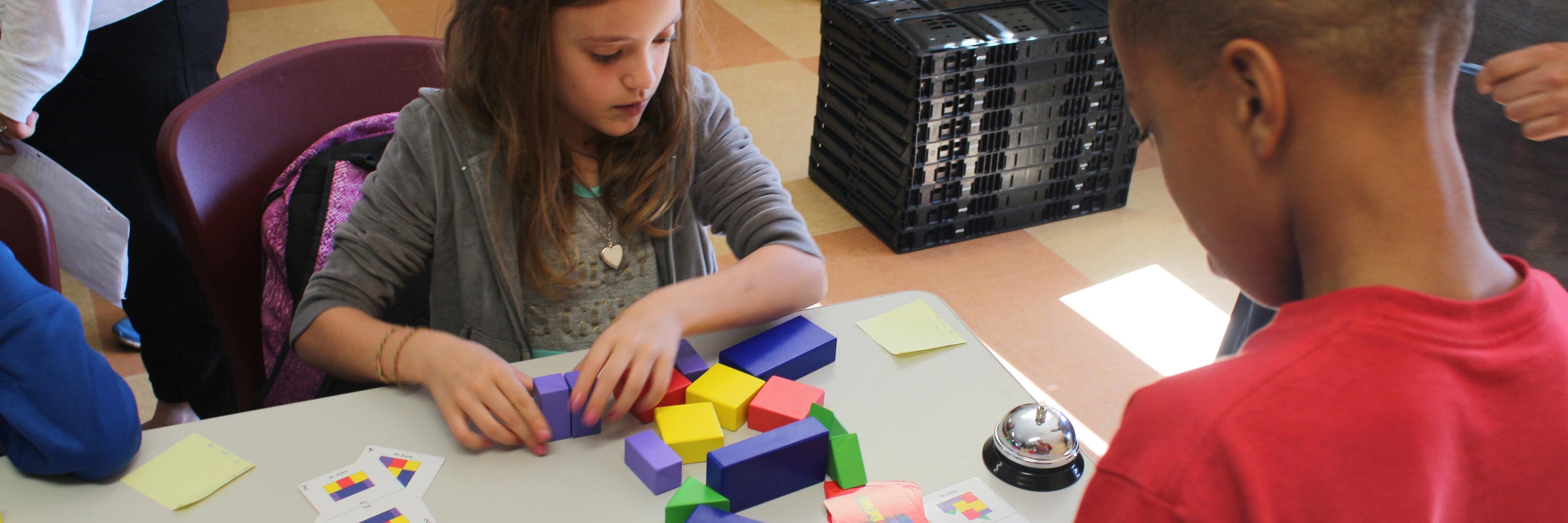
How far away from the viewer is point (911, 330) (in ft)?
3.83

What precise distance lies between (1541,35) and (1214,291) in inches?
56.1

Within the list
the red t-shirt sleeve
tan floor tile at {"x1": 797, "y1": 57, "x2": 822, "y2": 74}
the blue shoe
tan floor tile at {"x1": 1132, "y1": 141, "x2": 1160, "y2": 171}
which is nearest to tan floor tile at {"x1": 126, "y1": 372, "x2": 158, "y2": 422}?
the blue shoe

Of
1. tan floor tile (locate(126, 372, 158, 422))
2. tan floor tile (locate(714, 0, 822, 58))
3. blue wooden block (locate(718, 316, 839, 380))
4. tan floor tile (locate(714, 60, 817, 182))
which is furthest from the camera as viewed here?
tan floor tile (locate(714, 0, 822, 58))

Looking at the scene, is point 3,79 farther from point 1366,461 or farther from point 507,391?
point 1366,461

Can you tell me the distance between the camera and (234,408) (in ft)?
6.32

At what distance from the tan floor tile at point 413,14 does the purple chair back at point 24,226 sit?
2.78m

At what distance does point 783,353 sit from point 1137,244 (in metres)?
1.94

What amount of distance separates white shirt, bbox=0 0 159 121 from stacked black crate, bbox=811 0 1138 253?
1.68 m

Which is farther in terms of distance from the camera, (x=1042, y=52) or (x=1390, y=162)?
(x=1042, y=52)

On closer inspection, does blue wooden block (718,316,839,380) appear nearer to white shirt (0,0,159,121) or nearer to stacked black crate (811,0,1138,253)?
white shirt (0,0,159,121)

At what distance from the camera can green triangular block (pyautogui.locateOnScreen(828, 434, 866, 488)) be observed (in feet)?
3.05

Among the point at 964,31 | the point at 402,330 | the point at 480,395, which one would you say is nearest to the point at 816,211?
the point at 964,31

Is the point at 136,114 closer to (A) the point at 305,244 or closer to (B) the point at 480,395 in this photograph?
(A) the point at 305,244

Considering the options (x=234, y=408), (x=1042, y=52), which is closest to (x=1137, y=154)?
(x=1042, y=52)
